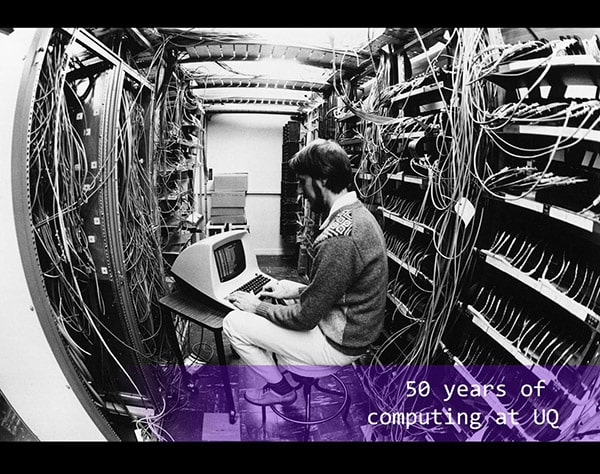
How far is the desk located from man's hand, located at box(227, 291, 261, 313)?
0.08 m

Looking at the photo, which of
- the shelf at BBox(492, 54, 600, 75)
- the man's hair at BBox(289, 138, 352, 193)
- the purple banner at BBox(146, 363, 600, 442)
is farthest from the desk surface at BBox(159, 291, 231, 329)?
the shelf at BBox(492, 54, 600, 75)

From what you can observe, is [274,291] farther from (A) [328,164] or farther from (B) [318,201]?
(A) [328,164]

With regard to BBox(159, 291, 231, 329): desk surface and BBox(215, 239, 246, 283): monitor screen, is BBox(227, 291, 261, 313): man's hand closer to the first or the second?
BBox(159, 291, 231, 329): desk surface

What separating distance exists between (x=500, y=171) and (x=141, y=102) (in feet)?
7.46

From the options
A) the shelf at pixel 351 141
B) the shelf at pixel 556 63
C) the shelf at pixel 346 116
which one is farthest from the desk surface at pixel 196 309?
the shelf at pixel 346 116

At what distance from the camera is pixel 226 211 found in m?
4.49

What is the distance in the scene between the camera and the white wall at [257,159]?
5902mm

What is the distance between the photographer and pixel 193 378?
260 centimetres

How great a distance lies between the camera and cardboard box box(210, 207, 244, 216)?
448 cm

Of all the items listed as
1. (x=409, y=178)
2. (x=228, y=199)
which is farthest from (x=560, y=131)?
(x=228, y=199)

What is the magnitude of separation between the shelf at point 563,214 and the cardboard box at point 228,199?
131 inches

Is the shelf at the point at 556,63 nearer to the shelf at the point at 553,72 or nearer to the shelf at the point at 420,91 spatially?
the shelf at the point at 553,72
